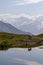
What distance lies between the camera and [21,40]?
12519 centimetres

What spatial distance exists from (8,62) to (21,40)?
56544 mm

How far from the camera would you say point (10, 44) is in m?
115

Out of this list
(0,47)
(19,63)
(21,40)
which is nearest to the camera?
(19,63)

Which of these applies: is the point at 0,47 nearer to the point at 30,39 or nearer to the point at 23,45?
the point at 23,45

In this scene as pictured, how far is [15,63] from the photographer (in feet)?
219

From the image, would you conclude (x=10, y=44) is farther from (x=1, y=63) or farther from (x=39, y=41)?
(x=1, y=63)

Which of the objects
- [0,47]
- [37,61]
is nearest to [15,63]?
[37,61]

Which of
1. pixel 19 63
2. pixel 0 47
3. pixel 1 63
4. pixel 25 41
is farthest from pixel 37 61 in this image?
pixel 25 41

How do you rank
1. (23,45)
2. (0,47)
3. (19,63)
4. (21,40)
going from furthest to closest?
1. (21,40)
2. (23,45)
3. (0,47)
4. (19,63)

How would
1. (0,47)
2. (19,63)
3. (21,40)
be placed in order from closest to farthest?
(19,63) → (0,47) → (21,40)

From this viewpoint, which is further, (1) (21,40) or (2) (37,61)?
(1) (21,40)

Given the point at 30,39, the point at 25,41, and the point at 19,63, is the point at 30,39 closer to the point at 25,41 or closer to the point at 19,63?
the point at 25,41

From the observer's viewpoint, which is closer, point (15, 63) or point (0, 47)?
point (15, 63)

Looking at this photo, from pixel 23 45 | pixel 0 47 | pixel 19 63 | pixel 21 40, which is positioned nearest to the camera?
pixel 19 63
